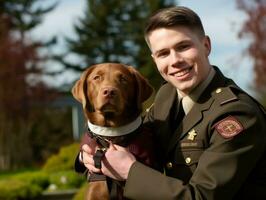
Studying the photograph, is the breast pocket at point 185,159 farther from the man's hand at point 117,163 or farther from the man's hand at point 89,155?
the man's hand at point 89,155

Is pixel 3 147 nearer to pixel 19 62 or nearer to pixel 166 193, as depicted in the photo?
pixel 19 62

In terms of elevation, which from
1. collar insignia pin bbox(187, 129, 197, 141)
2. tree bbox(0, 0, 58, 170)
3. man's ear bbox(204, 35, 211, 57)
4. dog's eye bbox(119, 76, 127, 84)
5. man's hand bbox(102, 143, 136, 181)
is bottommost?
tree bbox(0, 0, 58, 170)

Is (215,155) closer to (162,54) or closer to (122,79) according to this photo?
(162,54)

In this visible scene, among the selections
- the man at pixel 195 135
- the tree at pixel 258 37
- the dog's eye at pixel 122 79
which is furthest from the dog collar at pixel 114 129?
the tree at pixel 258 37

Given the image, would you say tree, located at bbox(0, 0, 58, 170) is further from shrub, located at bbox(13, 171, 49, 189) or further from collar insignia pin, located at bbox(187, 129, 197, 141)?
collar insignia pin, located at bbox(187, 129, 197, 141)

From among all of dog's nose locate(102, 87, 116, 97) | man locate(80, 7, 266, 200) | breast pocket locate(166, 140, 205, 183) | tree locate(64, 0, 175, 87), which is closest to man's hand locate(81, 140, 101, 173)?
man locate(80, 7, 266, 200)

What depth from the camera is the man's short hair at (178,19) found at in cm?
331

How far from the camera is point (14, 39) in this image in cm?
3359

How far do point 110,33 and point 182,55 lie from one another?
41.8m

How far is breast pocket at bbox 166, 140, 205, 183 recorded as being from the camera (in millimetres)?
3215

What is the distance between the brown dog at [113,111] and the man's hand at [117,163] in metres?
0.17

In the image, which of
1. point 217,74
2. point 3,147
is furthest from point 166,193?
point 3,147

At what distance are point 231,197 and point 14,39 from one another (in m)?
31.6

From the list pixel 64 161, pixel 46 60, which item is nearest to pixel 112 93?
pixel 64 161
